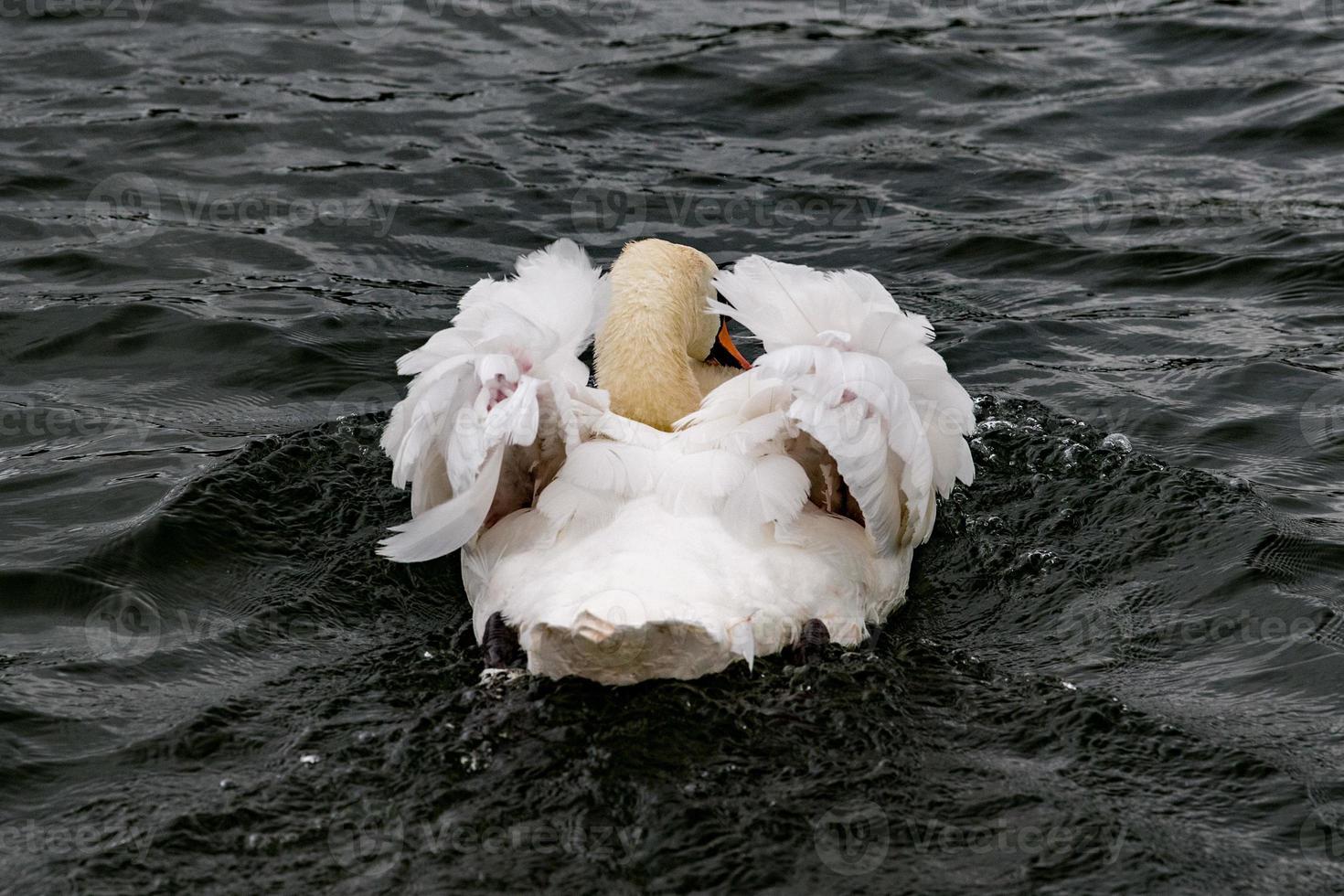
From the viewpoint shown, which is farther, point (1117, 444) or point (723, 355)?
point (723, 355)

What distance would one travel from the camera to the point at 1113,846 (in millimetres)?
4262

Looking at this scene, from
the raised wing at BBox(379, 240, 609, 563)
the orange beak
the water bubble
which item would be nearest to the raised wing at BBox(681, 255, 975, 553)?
the raised wing at BBox(379, 240, 609, 563)

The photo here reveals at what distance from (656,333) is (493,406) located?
1.48m

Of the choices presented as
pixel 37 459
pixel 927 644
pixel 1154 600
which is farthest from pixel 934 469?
pixel 37 459

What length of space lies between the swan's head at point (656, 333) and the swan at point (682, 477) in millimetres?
481

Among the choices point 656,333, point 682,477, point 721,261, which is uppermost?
point 656,333

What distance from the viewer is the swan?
15.8 feet

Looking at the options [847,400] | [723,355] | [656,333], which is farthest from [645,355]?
[847,400]

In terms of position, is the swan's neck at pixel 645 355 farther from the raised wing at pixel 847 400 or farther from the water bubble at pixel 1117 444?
the water bubble at pixel 1117 444

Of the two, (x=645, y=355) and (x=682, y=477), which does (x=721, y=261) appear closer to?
(x=645, y=355)

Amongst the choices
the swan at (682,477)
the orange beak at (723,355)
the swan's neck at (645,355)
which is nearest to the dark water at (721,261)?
the swan at (682,477)

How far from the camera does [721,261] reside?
963 cm

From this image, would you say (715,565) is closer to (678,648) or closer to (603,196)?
(678,648)

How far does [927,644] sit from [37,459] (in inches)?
161
